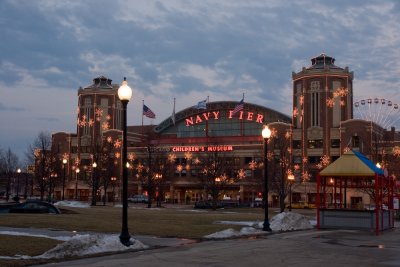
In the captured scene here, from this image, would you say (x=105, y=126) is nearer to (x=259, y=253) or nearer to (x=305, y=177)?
(x=305, y=177)

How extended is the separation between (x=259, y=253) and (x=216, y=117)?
363 ft

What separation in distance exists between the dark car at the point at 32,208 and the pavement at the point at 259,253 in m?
15.0

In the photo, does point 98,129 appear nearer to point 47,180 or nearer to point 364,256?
point 47,180

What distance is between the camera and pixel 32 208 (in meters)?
39.1

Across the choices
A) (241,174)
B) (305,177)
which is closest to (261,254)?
(305,177)

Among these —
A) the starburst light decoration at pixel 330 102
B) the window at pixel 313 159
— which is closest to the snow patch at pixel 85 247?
the starburst light decoration at pixel 330 102

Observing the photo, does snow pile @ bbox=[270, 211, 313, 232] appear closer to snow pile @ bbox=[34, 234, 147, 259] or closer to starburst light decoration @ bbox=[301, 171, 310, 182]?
snow pile @ bbox=[34, 234, 147, 259]

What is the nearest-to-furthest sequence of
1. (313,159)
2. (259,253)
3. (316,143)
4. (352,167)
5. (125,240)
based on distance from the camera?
(259,253) → (125,240) → (352,167) → (313,159) → (316,143)

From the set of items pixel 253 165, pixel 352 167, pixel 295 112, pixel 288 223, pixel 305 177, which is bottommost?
pixel 288 223

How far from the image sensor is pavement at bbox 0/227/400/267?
15.7m

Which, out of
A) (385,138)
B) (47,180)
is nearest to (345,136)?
(385,138)

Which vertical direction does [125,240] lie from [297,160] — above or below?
below

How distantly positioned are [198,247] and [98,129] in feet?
359

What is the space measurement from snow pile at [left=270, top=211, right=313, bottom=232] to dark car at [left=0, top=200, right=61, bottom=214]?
53.2 feet
